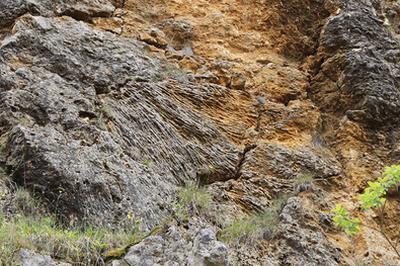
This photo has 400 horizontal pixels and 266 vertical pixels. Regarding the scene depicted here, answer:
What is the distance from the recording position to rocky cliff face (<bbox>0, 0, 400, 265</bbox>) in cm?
649

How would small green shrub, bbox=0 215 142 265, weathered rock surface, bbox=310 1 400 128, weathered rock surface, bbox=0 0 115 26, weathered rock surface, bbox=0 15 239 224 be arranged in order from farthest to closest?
weathered rock surface, bbox=310 1 400 128, weathered rock surface, bbox=0 0 115 26, weathered rock surface, bbox=0 15 239 224, small green shrub, bbox=0 215 142 265

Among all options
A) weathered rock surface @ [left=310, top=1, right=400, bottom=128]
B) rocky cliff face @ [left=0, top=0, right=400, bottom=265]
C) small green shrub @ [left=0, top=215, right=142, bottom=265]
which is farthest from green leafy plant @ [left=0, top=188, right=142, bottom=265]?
weathered rock surface @ [left=310, top=1, right=400, bottom=128]

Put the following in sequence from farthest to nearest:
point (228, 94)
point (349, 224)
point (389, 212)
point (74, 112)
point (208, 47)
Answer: point (208, 47)
point (228, 94)
point (389, 212)
point (74, 112)
point (349, 224)

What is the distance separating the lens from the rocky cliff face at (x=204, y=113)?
6.49m

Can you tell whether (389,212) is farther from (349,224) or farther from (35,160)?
(35,160)

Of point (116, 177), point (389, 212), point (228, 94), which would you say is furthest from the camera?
point (228, 94)

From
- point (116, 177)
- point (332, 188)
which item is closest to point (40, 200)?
point (116, 177)

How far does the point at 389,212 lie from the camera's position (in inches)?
308

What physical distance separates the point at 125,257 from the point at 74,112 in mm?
2517

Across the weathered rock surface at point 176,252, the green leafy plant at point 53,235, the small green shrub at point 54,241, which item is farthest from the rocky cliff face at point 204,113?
the small green shrub at point 54,241

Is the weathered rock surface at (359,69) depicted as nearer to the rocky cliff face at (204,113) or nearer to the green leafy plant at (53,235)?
the rocky cliff face at (204,113)

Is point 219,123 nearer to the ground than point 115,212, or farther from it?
farther from it

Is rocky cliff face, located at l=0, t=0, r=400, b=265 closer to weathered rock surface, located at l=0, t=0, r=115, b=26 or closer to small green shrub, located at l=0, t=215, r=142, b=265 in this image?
weathered rock surface, located at l=0, t=0, r=115, b=26

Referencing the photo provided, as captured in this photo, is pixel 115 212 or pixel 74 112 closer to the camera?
pixel 115 212
